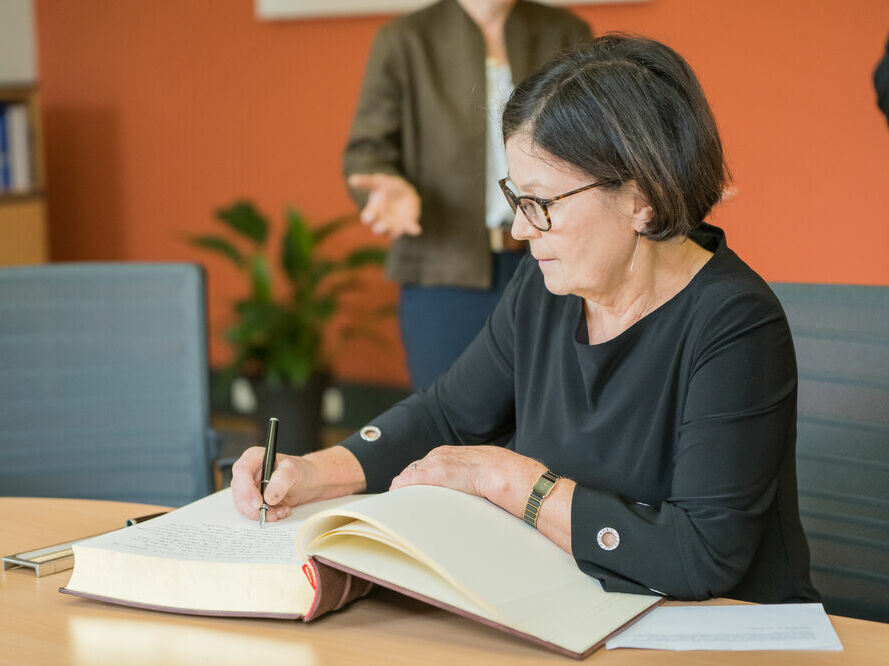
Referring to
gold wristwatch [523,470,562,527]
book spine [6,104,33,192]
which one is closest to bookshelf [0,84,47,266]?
book spine [6,104,33,192]

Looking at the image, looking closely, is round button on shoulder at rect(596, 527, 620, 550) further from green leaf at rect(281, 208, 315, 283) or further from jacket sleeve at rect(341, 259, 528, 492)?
green leaf at rect(281, 208, 315, 283)

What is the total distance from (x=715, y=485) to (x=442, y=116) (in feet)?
5.55

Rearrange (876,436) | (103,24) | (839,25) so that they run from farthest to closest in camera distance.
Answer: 1. (103,24)
2. (839,25)
3. (876,436)

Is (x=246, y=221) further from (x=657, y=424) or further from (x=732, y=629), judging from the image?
(x=732, y=629)

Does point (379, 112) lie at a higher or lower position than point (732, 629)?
higher

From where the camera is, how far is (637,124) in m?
1.27

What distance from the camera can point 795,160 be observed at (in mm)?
3590

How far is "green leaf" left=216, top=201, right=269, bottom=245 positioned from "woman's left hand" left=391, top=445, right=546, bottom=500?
10.4ft

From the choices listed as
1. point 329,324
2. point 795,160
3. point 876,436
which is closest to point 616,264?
point 876,436

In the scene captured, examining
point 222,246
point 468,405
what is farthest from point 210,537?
point 222,246

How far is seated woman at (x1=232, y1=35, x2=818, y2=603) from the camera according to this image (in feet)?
3.89

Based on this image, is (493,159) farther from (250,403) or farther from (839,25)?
(250,403)

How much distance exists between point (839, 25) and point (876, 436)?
233 centimetres

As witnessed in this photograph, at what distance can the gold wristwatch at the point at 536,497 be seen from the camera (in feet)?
3.96
